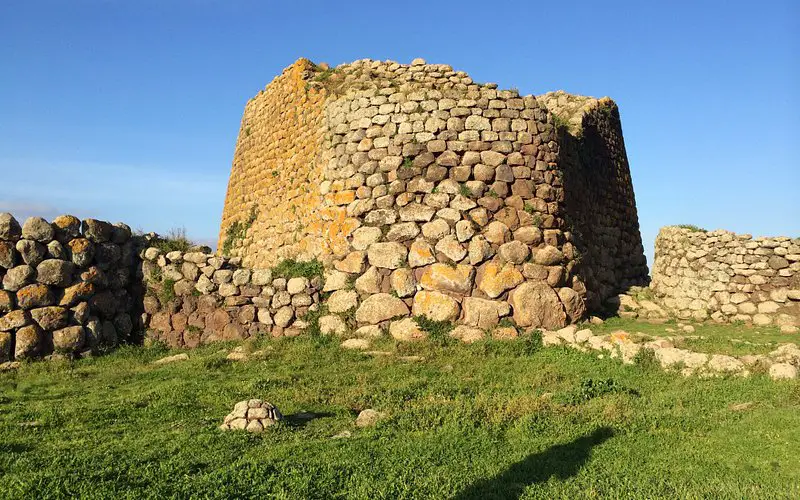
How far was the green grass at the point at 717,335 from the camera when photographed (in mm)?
9086

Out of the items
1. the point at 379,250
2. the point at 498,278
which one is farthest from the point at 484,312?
the point at 379,250

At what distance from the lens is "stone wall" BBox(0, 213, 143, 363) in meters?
9.64

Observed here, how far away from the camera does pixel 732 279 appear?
12.5 m

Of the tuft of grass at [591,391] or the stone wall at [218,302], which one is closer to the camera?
the tuft of grass at [591,391]

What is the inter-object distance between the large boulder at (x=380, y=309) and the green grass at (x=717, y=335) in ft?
10.7

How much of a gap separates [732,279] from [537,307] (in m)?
4.90

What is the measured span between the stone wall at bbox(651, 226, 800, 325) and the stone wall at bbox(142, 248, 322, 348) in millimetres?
7747

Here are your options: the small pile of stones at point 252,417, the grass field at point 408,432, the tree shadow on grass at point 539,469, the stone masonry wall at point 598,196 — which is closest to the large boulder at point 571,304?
the stone masonry wall at point 598,196

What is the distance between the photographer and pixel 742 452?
529cm

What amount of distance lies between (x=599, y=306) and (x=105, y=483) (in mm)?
10086

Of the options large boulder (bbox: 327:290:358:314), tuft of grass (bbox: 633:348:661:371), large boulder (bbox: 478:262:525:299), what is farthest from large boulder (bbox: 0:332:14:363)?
tuft of grass (bbox: 633:348:661:371)

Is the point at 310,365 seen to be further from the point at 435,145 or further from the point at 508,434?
the point at 435,145

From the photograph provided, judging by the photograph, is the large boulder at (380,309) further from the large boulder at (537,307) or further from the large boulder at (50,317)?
the large boulder at (50,317)

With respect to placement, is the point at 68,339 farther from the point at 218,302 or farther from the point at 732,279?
the point at 732,279
